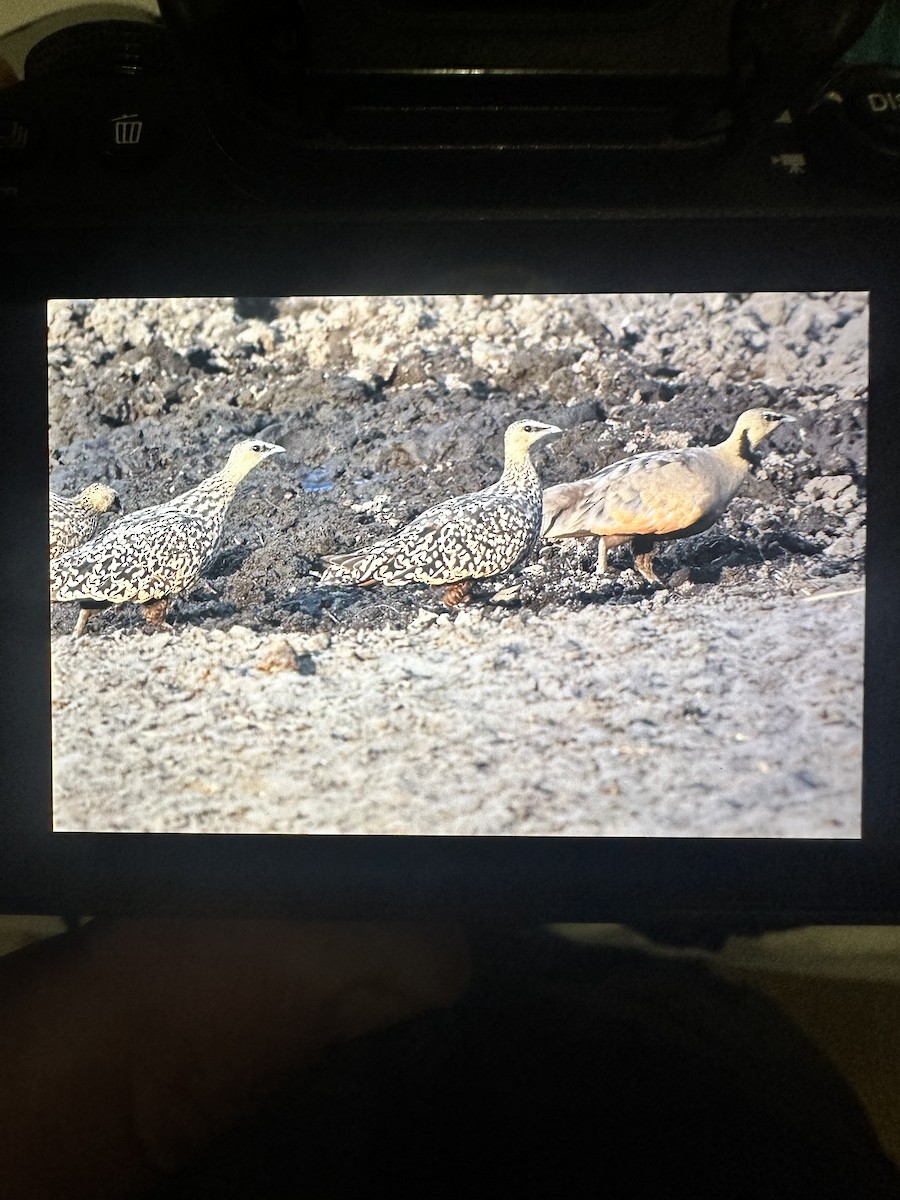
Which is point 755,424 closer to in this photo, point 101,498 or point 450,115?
point 450,115

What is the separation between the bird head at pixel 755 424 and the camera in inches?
12.5

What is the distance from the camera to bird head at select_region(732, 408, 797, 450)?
32cm

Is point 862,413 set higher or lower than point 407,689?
higher

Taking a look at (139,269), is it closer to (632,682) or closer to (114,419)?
(114,419)

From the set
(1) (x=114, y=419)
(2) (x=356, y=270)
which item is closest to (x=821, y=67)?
(2) (x=356, y=270)

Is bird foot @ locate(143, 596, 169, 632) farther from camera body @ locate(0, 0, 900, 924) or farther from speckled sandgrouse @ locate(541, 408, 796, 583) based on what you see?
speckled sandgrouse @ locate(541, 408, 796, 583)

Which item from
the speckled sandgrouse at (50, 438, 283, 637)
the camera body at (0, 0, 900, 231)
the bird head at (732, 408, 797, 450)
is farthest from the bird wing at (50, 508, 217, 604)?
the bird head at (732, 408, 797, 450)

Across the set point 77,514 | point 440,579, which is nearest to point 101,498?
point 77,514

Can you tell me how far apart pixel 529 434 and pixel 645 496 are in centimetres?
6

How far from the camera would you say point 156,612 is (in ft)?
1.07

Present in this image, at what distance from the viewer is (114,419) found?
324mm

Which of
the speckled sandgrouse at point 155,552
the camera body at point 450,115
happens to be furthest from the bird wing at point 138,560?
the camera body at point 450,115

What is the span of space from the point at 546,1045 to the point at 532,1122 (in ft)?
0.11

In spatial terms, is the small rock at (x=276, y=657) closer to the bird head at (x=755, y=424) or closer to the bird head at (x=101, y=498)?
the bird head at (x=101, y=498)
